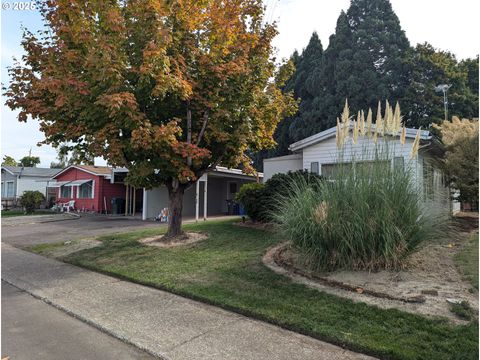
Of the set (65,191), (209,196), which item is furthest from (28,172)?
(209,196)

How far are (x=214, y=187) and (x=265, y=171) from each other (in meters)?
7.31

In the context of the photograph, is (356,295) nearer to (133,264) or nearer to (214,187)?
(133,264)

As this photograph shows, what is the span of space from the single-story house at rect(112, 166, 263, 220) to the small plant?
13.3m

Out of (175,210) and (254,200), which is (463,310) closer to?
(175,210)

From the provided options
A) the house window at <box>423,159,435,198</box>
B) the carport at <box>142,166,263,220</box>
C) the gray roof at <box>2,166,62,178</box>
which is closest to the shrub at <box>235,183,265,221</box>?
the house window at <box>423,159,435,198</box>

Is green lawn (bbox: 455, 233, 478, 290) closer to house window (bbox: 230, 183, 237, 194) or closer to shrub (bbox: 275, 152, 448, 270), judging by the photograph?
shrub (bbox: 275, 152, 448, 270)

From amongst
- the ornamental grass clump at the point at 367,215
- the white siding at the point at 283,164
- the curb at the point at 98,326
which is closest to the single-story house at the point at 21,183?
the white siding at the point at 283,164

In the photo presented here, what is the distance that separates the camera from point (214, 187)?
2241cm

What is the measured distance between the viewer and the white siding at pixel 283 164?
14.8 metres

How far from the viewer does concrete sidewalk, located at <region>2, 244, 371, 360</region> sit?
340cm

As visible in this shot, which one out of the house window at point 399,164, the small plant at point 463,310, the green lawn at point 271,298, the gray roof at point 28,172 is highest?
the gray roof at point 28,172

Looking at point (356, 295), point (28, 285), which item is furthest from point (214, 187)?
point (356, 295)

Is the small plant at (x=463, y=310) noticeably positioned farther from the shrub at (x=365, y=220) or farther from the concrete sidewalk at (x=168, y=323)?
the concrete sidewalk at (x=168, y=323)

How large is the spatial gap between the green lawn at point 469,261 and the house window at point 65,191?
25331 mm
